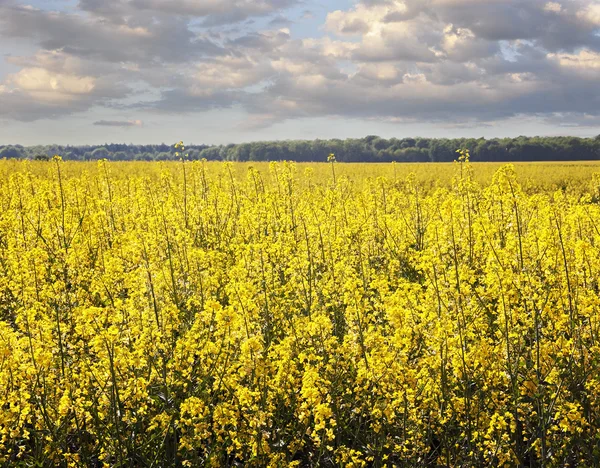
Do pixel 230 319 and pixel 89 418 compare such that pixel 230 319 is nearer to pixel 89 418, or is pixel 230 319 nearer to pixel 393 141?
pixel 89 418

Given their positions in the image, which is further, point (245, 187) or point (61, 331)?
point (245, 187)

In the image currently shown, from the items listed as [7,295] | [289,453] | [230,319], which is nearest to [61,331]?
[230,319]

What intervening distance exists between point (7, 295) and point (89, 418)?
359 cm

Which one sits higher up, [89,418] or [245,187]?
[245,187]

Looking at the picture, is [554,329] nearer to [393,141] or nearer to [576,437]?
[576,437]

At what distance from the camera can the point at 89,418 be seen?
432cm

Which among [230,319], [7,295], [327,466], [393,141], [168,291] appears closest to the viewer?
[230,319]

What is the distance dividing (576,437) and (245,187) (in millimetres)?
14427

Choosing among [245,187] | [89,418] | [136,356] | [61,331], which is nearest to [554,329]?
[136,356]

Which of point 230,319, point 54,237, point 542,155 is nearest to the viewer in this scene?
point 230,319

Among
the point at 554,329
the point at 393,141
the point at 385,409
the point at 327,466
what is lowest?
the point at 327,466

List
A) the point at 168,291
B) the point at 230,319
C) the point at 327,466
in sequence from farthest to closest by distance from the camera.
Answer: the point at 168,291 → the point at 327,466 → the point at 230,319

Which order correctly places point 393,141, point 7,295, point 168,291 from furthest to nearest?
point 393,141 → point 7,295 → point 168,291

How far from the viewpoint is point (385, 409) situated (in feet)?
13.1
